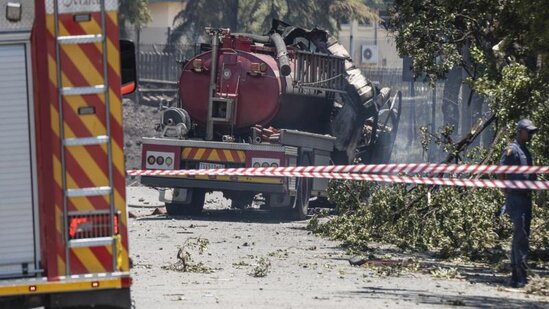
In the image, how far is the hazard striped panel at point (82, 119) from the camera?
8.07m

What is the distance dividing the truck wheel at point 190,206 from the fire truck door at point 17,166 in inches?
539

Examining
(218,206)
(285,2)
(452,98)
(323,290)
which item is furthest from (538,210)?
(285,2)

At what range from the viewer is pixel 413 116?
122 feet

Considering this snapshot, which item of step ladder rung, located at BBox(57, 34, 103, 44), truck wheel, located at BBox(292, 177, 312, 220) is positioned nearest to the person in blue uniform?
step ladder rung, located at BBox(57, 34, 103, 44)

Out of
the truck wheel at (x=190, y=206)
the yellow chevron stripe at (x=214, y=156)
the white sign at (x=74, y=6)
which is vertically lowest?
the truck wheel at (x=190, y=206)

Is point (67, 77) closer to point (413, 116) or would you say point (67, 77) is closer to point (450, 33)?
point (450, 33)

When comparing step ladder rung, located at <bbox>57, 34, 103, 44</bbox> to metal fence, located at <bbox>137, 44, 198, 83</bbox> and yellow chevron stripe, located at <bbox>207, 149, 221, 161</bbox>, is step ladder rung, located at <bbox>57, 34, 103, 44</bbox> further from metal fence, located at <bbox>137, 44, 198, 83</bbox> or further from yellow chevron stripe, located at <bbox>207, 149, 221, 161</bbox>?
metal fence, located at <bbox>137, 44, 198, 83</bbox>

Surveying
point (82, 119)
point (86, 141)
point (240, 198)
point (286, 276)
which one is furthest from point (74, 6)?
point (240, 198)

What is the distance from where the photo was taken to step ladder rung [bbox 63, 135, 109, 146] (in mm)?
8062

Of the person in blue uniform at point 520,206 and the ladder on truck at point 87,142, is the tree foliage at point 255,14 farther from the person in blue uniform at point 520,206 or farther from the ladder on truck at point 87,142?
the ladder on truck at point 87,142

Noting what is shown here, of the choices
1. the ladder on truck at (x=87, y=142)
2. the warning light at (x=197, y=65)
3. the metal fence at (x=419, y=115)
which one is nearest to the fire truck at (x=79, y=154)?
the ladder on truck at (x=87, y=142)

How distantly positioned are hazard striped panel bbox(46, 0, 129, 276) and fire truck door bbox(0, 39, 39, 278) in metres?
0.30

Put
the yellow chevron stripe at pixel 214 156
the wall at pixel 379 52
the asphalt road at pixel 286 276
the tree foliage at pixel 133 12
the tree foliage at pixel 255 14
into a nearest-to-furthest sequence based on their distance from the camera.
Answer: the asphalt road at pixel 286 276 < the yellow chevron stripe at pixel 214 156 < the tree foliage at pixel 255 14 < the tree foliage at pixel 133 12 < the wall at pixel 379 52

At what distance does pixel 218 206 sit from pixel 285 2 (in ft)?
66.9
